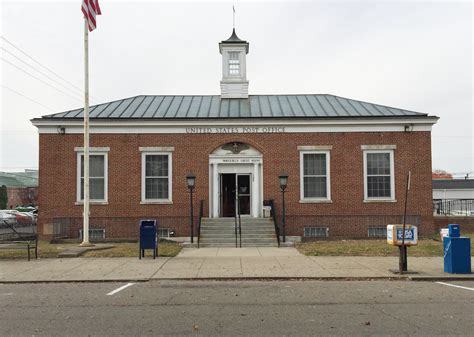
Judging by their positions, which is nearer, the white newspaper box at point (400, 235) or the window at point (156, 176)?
the white newspaper box at point (400, 235)

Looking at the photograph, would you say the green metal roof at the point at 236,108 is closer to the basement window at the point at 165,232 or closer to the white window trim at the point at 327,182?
the white window trim at the point at 327,182

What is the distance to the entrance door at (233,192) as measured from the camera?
22250 millimetres

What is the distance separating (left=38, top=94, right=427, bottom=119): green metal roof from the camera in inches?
874

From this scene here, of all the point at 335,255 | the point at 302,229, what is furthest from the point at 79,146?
the point at 335,255

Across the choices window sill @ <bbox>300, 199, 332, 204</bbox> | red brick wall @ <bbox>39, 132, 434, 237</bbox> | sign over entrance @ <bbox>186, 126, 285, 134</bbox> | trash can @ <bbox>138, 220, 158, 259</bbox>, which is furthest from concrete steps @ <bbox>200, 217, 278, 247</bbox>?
sign over entrance @ <bbox>186, 126, 285, 134</bbox>

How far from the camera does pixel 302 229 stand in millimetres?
21391

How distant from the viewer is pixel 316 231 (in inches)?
842

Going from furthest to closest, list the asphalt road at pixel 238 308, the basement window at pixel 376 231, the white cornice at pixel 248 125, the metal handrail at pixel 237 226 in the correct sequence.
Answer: the white cornice at pixel 248 125 → the basement window at pixel 376 231 → the metal handrail at pixel 237 226 → the asphalt road at pixel 238 308

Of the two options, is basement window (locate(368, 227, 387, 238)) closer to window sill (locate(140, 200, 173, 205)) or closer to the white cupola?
window sill (locate(140, 200, 173, 205))

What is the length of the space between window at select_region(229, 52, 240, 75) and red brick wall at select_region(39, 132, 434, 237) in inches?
235

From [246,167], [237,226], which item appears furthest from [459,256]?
[246,167]

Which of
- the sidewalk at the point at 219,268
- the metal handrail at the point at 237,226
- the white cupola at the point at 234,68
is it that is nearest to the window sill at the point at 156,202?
the metal handrail at the point at 237,226

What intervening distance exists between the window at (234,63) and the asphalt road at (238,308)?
56.9 feet

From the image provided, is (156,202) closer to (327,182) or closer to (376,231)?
(327,182)
